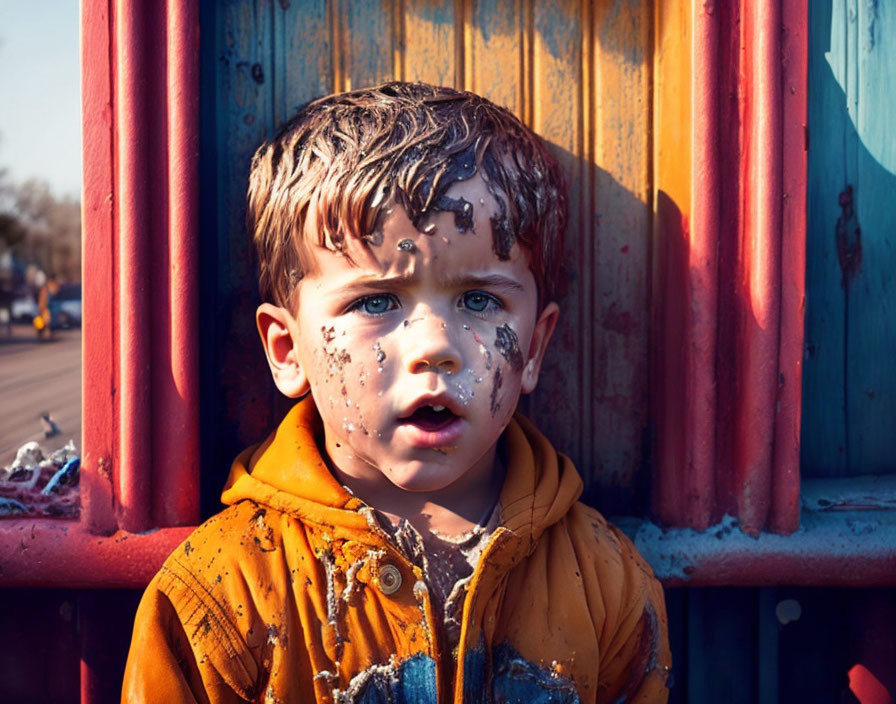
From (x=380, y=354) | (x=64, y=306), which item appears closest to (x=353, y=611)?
(x=380, y=354)

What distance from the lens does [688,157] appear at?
1.77 metres

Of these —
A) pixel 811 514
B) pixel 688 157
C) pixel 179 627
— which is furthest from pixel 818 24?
pixel 179 627

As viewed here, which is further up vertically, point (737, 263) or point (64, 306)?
point (737, 263)

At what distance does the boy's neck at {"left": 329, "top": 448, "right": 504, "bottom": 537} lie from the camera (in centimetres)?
159

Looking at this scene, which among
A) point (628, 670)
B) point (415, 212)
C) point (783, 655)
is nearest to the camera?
point (415, 212)

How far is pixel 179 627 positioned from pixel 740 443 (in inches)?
49.8

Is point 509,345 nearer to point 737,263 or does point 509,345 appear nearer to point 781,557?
point 737,263

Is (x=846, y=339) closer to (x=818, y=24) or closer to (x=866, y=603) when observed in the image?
(x=866, y=603)

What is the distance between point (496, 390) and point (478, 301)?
183mm

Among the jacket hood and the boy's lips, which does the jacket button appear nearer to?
the jacket hood

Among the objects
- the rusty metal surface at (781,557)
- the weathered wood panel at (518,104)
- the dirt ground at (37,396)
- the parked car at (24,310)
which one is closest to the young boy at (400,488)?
the rusty metal surface at (781,557)

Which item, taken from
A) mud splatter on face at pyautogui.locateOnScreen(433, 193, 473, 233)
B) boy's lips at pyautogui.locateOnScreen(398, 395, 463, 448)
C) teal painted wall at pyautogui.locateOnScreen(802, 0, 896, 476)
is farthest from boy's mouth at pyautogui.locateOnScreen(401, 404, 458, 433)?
teal painted wall at pyautogui.locateOnScreen(802, 0, 896, 476)

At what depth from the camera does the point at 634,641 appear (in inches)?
64.6

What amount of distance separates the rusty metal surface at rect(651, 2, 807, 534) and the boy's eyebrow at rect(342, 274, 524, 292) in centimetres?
55
